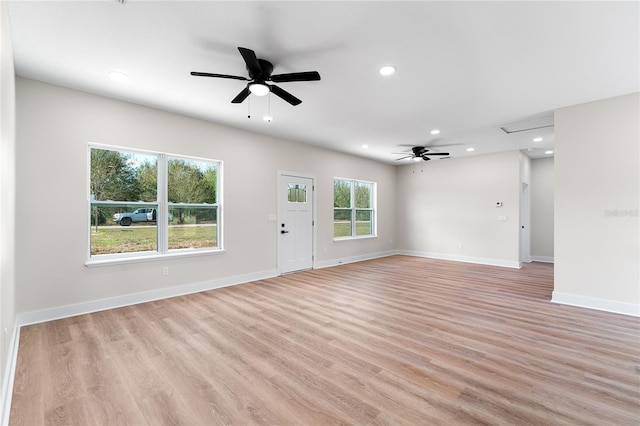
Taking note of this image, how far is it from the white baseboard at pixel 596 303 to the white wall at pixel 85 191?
4757 mm

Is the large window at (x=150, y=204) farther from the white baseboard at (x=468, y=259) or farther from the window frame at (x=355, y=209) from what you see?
the white baseboard at (x=468, y=259)

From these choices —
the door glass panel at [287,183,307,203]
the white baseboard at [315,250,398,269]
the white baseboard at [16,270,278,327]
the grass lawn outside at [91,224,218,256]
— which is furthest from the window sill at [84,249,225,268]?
the white baseboard at [315,250,398,269]

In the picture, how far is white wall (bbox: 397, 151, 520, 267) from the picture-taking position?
7.04 m

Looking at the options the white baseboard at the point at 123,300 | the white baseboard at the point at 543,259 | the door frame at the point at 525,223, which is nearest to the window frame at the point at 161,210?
the white baseboard at the point at 123,300

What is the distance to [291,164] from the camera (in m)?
6.17

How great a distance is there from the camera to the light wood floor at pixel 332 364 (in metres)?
1.84

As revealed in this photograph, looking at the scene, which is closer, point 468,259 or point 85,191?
point 85,191

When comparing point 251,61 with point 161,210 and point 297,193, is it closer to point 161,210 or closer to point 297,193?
point 161,210

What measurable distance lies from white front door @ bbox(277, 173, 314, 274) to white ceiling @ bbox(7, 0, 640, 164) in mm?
2039

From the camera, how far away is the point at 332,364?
2.42 metres

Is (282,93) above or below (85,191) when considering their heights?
above

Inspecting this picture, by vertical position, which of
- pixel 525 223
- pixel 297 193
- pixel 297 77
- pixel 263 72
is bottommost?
pixel 525 223

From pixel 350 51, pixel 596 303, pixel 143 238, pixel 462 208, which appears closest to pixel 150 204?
pixel 143 238

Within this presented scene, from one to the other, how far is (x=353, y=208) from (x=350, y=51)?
211 inches
